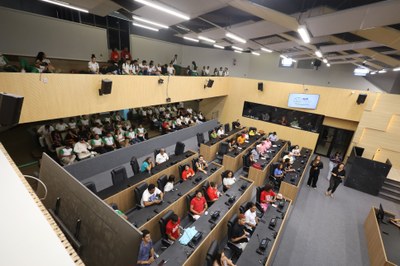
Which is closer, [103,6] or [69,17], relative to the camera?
[103,6]

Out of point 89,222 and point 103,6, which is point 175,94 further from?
point 89,222

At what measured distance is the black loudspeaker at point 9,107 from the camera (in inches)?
97.8

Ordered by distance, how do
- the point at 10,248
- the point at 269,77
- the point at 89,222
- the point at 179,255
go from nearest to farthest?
the point at 10,248
the point at 89,222
the point at 179,255
the point at 269,77

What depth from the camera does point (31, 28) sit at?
8.88m

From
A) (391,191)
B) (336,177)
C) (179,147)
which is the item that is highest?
(179,147)

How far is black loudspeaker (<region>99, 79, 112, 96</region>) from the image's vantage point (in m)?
6.70

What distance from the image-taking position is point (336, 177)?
7.49 m

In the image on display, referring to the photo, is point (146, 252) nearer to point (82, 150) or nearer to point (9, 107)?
point (9, 107)

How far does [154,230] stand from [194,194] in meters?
1.43

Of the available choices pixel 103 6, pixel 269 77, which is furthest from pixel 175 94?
pixel 269 77

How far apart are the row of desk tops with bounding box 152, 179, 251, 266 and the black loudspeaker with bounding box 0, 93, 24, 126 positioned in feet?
10.6

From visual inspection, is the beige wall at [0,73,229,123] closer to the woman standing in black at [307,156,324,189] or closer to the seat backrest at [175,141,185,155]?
the seat backrest at [175,141,185,155]


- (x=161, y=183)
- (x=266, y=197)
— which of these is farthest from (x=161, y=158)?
(x=266, y=197)

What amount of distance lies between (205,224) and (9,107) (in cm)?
416
